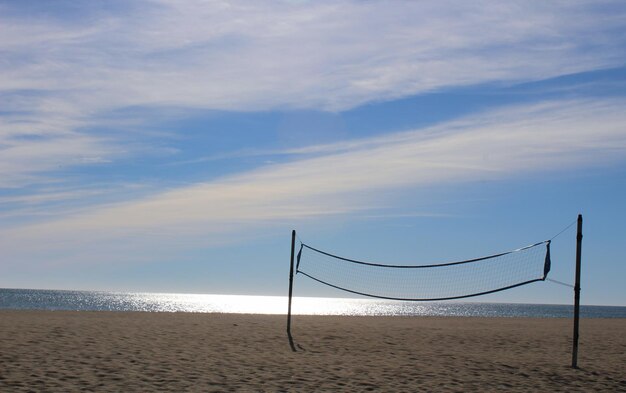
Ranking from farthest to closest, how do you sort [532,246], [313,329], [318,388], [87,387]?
[313,329], [532,246], [318,388], [87,387]

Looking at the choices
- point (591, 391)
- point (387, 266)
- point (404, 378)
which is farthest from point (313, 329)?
point (591, 391)

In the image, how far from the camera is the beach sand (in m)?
11.3

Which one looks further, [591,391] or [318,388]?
[591,391]

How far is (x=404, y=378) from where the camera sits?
12445mm

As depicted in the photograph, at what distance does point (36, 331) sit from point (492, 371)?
11.8 metres

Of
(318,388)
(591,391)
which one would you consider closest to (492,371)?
(591,391)

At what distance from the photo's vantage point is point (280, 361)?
1406 centimetres

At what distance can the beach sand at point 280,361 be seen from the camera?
1132 cm

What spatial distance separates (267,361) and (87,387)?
4.45 metres

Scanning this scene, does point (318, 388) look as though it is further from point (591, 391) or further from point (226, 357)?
point (591, 391)

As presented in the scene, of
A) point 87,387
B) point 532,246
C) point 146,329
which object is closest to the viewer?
point 87,387

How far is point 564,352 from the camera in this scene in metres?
17.6

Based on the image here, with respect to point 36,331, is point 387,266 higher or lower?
higher

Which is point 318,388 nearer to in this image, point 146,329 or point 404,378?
point 404,378
